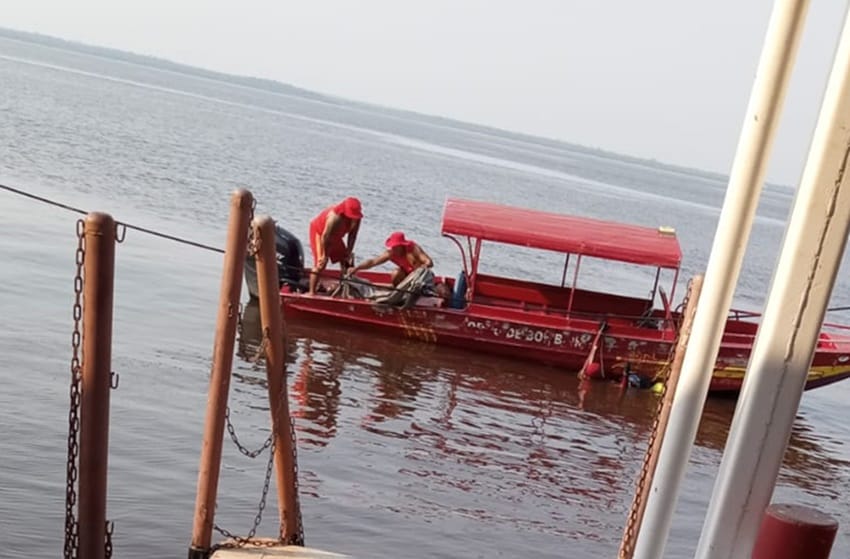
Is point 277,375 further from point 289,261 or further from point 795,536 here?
point 289,261

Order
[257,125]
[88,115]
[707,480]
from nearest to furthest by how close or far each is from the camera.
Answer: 1. [707,480]
2. [88,115]
3. [257,125]

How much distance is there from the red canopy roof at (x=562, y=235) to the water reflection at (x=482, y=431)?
5.89 feet

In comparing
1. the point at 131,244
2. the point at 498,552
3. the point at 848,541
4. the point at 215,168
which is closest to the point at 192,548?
the point at 498,552

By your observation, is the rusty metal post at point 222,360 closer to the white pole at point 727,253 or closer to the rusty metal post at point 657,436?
the rusty metal post at point 657,436

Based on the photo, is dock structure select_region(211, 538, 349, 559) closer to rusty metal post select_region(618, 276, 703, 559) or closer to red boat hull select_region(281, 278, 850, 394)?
rusty metal post select_region(618, 276, 703, 559)

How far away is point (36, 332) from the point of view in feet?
45.8

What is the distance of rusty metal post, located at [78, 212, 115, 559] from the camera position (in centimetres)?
534

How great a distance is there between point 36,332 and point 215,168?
86.5 ft

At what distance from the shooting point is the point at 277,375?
6.29 metres

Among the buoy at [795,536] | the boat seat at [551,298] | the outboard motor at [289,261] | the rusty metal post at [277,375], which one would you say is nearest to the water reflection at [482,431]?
the outboard motor at [289,261]

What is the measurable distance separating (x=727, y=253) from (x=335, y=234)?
12.8 m

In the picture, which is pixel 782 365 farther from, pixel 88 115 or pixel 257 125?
pixel 257 125

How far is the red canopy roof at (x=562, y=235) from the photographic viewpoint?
1611cm

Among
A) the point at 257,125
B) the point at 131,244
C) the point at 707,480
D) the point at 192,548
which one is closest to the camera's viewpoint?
the point at 192,548
